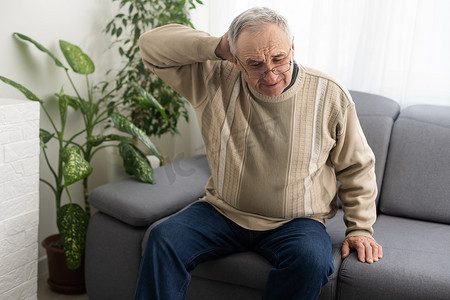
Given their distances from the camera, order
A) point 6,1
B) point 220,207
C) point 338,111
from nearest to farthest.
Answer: point 338,111 < point 220,207 < point 6,1

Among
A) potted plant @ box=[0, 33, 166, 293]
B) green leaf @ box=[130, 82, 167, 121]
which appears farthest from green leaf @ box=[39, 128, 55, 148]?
green leaf @ box=[130, 82, 167, 121]

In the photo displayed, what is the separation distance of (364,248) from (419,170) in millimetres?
561

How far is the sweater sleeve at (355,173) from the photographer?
166 cm

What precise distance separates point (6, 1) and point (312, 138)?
134 centimetres

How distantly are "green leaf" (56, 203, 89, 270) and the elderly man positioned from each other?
0.62 m

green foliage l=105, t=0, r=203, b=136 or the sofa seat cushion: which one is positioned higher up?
green foliage l=105, t=0, r=203, b=136

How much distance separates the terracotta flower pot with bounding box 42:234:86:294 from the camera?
2.22 metres

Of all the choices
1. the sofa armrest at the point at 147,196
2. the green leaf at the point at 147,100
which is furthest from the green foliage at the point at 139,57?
the sofa armrest at the point at 147,196

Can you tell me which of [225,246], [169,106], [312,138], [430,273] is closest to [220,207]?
[225,246]

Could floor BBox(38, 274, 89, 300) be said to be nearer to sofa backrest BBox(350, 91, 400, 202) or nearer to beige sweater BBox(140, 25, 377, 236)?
beige sweater BBox(140, 25, 377, 236)

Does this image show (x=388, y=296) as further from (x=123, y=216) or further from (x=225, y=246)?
(x=123, y=216)

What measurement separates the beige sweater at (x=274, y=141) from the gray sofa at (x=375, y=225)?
0.16 m

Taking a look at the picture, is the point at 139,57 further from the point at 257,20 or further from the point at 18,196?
the point at 257,20

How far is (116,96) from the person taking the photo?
8.87 feet
